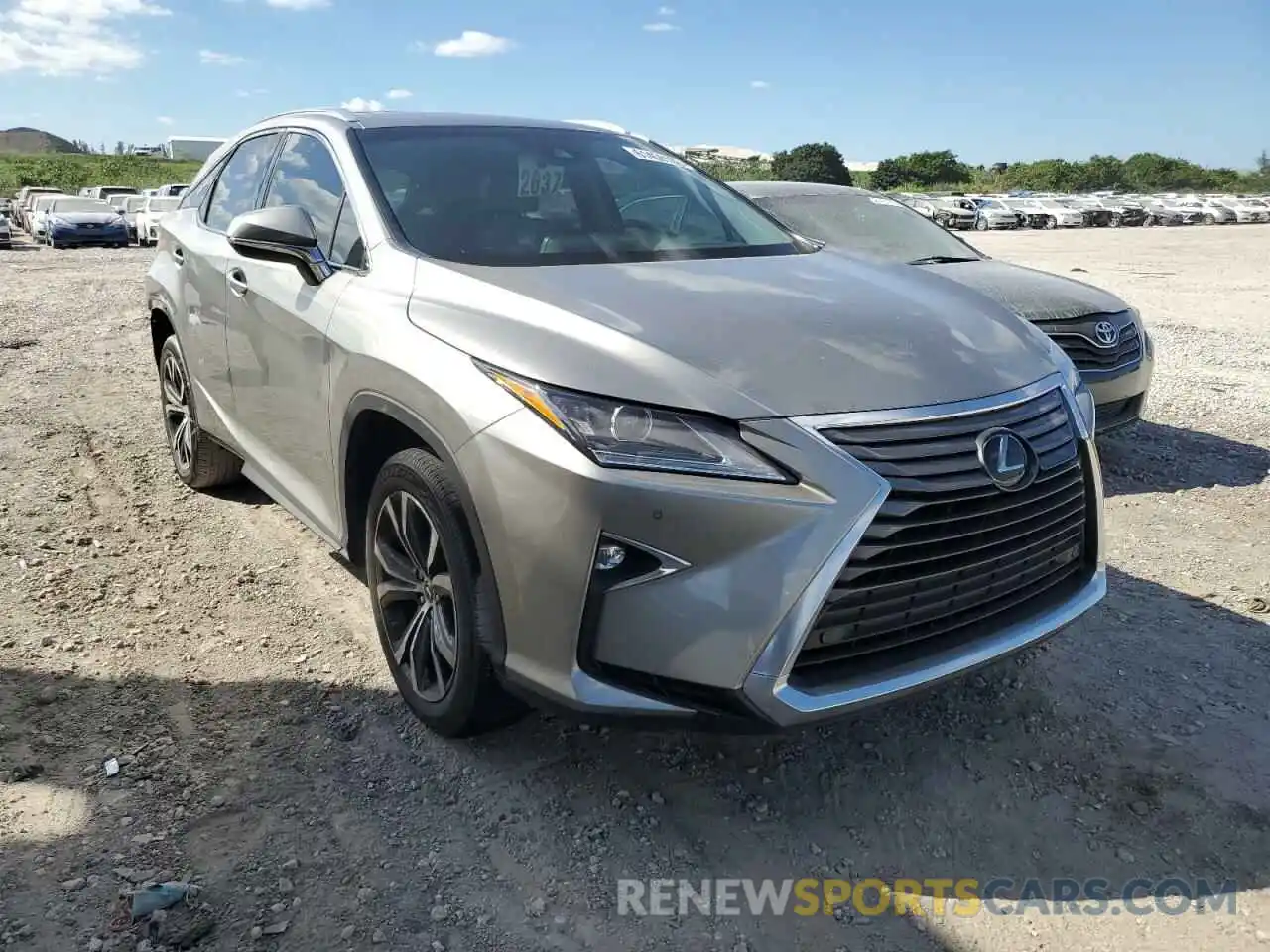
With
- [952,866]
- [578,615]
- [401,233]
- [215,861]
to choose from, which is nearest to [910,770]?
[952,866]

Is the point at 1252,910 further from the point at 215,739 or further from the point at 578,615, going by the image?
the point at 215,739

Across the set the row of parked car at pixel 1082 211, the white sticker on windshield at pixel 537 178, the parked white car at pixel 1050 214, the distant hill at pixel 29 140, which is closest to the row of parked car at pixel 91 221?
the white sticker on windshield at pixel 537 178

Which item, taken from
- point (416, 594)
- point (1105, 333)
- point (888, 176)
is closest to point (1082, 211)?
point (888, 176)

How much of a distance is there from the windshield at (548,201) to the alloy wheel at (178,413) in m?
2.04

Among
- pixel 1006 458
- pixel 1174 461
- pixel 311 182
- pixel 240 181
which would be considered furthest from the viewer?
pixel 1174 461

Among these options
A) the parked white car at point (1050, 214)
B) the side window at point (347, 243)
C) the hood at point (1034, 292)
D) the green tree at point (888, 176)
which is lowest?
the hood at point (1034, 292)

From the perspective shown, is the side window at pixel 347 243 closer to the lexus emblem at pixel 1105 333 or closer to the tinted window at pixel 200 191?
the tinted window at pixel 200 191

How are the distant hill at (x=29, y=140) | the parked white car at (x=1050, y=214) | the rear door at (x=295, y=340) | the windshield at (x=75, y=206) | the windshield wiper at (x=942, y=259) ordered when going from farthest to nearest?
the distant hill at (x=29, y=140), the parked white car at (x=1050, y=214), the windshield at (x=75, y=206), the windshield wiper at (x=942, y=259), the rear door at (x=295, y=340)

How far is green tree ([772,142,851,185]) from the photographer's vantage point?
6694 centimetres

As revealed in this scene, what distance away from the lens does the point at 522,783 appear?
9.34 ft

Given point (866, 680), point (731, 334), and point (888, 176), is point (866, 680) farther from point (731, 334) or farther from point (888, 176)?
point (888, 176)

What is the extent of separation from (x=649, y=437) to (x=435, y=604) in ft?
3.08

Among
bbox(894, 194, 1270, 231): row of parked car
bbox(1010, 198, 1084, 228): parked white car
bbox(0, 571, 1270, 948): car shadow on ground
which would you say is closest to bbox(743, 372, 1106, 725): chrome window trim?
bbox(0, 571, 1270, 948): car shadow on ground

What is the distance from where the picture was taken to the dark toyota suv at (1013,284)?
225 inches
